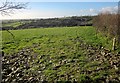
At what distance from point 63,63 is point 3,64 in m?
4.96

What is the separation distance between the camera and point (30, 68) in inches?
717

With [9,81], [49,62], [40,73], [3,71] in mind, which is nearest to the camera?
[9,81]

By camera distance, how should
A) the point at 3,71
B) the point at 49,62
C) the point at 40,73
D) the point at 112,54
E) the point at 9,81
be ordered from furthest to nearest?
the point at 112,54, the point at 49,62, the point at 3,71, the point at 40,73, the point at 9,81

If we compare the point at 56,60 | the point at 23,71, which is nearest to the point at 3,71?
the point at 23,71

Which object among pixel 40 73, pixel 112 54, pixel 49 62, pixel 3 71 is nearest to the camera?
pixel 40 73

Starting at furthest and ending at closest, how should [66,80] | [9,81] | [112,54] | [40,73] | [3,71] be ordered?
1. [112,54]
2. [3,71]
3. [40,73]
4. [9,81]
5. [66,80]

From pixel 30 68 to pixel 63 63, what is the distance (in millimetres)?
2359

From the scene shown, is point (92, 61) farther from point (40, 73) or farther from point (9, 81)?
point (9, 81)

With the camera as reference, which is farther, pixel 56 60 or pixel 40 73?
pixel 56 60

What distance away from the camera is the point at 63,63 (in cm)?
1873

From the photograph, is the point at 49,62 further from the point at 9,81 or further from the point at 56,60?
the point at 9,81

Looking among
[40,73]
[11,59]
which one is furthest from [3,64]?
[40,73]

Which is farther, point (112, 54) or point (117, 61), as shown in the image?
point (112, 54)

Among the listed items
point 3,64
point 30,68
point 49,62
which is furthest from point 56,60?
point 3,64
